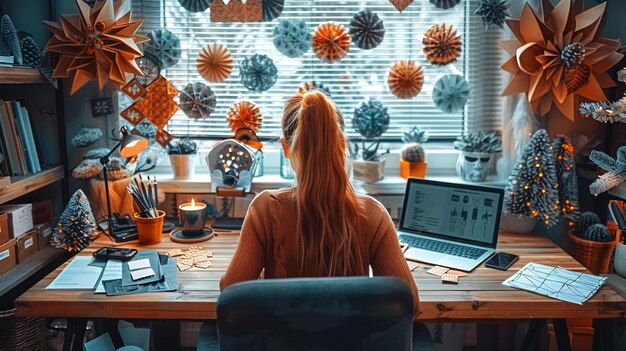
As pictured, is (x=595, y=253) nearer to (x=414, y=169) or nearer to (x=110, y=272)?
(x=414, y=169)

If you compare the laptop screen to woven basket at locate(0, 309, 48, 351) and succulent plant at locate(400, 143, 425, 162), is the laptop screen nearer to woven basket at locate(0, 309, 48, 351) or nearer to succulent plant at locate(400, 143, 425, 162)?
succulent plant at locate(400, 143, 425, 162)

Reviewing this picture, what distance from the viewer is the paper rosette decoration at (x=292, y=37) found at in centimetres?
227

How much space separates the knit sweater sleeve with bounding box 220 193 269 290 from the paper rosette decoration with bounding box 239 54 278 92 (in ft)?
3.36

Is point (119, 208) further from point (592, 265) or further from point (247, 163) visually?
point (592, 265)

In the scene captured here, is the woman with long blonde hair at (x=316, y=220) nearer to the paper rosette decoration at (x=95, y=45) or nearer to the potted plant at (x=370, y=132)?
the potted plant at (x=370, y=132)

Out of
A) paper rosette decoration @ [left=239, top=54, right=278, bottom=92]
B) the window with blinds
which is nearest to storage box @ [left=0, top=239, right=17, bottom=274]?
the window with blinds

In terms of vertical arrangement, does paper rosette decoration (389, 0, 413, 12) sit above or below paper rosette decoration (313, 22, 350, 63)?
above

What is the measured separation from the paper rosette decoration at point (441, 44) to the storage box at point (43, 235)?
1.67 m

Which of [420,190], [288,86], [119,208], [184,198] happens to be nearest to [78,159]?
[119,208]

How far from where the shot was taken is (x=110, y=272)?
1.72 m

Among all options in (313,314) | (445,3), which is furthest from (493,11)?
(313,314)

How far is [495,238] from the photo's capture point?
76.7 inches

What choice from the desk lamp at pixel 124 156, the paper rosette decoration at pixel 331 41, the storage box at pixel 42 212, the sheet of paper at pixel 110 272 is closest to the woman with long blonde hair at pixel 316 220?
the sheet of paper at pixel 110 272

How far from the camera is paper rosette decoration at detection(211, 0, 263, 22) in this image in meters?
2.31
